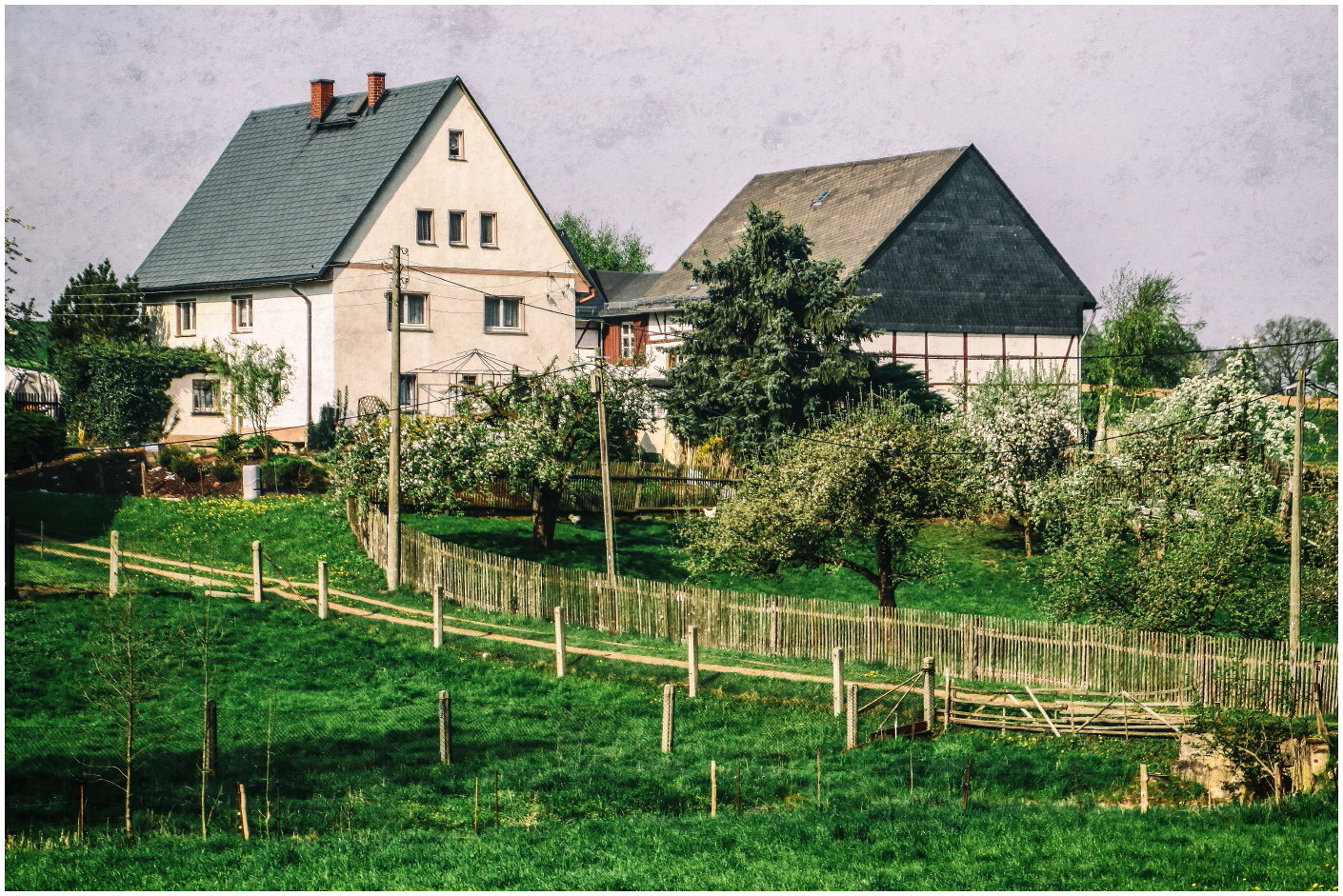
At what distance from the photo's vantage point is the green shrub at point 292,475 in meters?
42.3

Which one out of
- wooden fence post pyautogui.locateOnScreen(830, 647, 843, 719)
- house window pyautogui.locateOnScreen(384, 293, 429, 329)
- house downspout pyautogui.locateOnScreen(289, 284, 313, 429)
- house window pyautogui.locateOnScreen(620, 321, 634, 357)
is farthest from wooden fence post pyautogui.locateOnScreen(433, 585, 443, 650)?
house window pyautogui.locateOnScreen(620, 321, 634, 357)

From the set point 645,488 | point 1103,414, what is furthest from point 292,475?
point 1103,414

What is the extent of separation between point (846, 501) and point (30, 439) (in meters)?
23.5

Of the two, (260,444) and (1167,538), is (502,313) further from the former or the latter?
(1167,538)

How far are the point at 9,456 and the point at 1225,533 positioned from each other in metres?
31.3

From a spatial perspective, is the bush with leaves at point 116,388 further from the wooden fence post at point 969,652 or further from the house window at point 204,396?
the wooden fence post at point 969,652

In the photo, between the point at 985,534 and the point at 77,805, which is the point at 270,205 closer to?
the point at 985,534

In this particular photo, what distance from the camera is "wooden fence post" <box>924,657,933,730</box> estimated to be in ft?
79.6

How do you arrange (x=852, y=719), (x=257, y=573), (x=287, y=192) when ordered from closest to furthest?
(x=852, y=719) → (x=257, y=573) → (x=287, y=192)

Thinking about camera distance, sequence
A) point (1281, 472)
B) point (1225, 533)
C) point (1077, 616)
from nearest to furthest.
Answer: point (1225, 533) → point (1077, 616) → point (1281, 472)

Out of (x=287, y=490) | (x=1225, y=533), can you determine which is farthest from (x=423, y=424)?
(x=1225, y=533)

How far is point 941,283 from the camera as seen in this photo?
2099 inches

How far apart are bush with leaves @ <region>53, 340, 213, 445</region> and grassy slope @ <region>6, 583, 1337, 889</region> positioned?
19908mm

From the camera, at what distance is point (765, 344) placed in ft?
152
